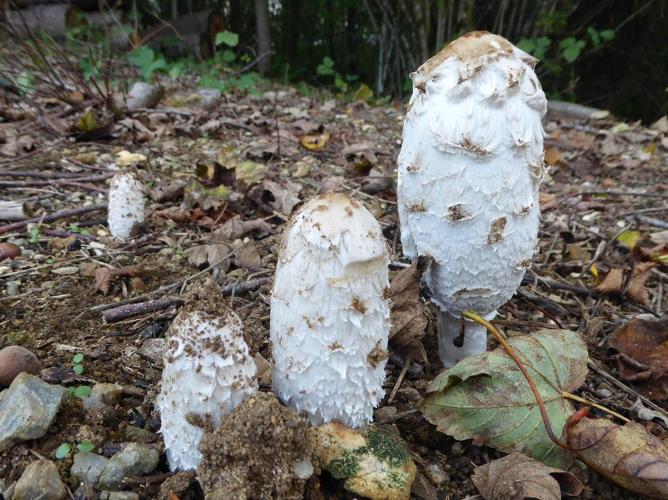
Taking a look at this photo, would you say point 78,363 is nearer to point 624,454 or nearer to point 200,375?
point 200,375

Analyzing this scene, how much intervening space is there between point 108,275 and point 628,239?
2848mm

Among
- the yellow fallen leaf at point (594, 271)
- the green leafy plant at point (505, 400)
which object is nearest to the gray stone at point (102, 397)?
the green leafy plant at point (505, 400)

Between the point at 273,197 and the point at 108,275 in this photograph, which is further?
the point at 273,197

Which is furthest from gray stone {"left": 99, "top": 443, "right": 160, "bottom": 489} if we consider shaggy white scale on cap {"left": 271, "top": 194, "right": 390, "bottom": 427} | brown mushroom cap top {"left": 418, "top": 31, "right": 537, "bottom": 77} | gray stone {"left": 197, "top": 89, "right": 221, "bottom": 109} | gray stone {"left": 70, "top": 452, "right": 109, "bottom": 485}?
gray stone {"left": 197, "top": 89, "right": 221, "bottom": 109}

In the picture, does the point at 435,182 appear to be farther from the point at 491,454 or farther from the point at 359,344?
the point at 491,454

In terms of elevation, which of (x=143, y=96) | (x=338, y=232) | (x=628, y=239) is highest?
(x=338, y=232)

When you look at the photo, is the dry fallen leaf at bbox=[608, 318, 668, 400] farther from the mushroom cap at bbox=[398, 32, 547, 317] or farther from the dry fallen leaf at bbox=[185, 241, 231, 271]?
the dry fallen leaf at bbox=[185, 241, 231, 271]

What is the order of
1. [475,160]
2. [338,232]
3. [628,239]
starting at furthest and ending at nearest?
[628,239], [475,160], [338,232]

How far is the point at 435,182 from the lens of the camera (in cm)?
179

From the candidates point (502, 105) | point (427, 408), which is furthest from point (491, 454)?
point (502, 105)

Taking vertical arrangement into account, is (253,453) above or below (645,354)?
Answer: above

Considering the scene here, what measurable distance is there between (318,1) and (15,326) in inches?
437

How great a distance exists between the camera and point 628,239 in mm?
3256

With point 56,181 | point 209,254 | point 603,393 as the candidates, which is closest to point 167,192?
point 56,181
